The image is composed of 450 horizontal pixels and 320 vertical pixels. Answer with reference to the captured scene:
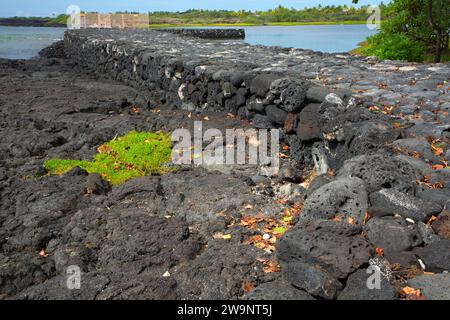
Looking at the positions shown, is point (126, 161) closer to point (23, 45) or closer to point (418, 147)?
point (418, 147)

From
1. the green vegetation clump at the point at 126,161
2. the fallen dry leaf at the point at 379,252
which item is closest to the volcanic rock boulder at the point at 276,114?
→ the green vegetation clump at the point at 126,161

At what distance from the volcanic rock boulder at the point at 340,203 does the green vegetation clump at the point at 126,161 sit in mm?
3308

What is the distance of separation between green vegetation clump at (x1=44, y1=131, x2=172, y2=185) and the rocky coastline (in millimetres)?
304

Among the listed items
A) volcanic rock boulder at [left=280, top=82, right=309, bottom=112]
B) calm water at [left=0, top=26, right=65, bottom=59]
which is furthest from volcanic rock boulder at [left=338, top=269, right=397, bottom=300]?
calm water at [left=0, top=26, right=65, bottom=59]

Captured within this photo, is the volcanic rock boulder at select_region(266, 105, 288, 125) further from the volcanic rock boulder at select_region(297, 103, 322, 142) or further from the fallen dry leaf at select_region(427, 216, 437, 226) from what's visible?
the fallen dry leaf at select_region(427, 216, 437, 226)

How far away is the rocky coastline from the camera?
3379 mm

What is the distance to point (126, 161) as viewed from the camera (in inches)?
289

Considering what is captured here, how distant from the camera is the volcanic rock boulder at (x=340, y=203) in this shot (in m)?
3.81

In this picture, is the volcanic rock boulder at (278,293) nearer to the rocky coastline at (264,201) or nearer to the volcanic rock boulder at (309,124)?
the rocky coastline at (264,201)

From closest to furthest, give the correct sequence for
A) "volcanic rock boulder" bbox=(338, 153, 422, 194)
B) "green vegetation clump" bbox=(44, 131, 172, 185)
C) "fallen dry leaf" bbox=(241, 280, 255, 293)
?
1. "fallen dry leaf" bbox=(241, 280, 255, 293)
2. "volcanic rock boulder" bbox=(338, 153, 422, 194)
3. "green vegetation clump" bbox=(44, 131, 172, 185)

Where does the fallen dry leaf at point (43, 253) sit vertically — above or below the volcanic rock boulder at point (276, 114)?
below
